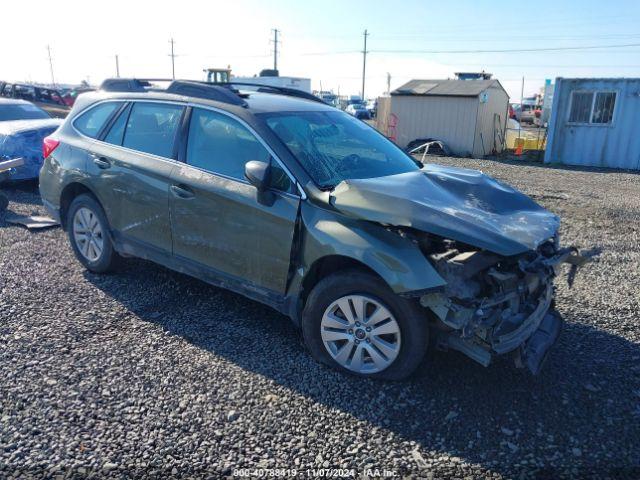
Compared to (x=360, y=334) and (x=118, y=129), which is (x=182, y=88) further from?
(x=360, y=334)

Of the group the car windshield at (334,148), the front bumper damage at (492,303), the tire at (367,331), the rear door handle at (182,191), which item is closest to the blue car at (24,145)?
the rear door handle at (182,191)

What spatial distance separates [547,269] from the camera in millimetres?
3441

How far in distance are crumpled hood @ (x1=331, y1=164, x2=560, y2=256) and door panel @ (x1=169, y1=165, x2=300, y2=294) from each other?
0.52 m

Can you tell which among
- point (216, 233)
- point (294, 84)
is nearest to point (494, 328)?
point (216, 233)

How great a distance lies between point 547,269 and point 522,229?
1.35ft

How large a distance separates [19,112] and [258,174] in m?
9.19

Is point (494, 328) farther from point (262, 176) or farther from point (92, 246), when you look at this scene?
point (92, 246)

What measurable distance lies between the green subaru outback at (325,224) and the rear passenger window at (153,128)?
1cm

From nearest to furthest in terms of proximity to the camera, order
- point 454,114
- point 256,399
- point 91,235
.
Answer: point 256,399, point 91,235, point 454,114

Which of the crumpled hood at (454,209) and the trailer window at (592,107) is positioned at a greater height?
the trailer window at (592,107)

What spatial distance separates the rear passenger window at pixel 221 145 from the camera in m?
3.86

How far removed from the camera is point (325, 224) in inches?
Result: 134

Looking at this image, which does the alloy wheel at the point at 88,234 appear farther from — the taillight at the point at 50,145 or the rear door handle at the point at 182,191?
the rear door handle at the point at 182,191

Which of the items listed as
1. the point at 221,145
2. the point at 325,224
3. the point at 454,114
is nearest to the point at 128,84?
the point at 221,145
